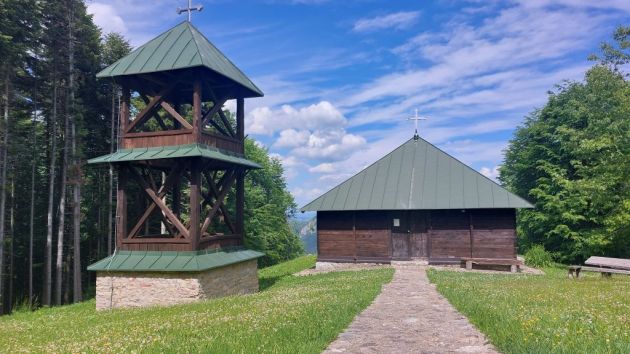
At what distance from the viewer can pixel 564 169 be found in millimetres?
30734

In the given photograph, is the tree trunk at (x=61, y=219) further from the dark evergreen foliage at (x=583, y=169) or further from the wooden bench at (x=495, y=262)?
the dark evergreen foliage at (x=583, y=169)

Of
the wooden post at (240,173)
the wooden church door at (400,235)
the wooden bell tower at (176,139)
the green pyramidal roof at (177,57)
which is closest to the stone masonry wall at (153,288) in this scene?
the wooden bell tower at (176,139)

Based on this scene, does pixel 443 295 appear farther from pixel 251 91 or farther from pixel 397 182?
pixel 397 182

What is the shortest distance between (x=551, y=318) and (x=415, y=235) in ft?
58.1

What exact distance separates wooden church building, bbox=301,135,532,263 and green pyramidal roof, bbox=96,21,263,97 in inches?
391

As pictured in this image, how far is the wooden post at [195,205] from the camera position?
15.9 metres

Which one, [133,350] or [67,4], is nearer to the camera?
[133,350]

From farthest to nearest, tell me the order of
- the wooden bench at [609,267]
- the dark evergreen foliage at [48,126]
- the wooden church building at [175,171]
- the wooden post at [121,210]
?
the dark evergreen foliage at [48,126]
the wooden post at [121,210]
the wooden bench at [609,267]
the wooden church building at [175,171]

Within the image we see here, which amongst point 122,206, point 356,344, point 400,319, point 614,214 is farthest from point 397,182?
point 356,344

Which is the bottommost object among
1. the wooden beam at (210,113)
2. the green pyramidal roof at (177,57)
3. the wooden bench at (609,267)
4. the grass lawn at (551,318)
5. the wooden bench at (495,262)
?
the wooden bench at (495,262)

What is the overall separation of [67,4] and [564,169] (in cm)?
3333

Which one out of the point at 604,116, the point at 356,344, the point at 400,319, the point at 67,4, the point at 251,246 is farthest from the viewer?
the point at 251,246

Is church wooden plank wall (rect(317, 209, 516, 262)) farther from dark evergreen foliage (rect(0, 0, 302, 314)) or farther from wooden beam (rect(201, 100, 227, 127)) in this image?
dark evergreen foliage (rect(0, 0, 302, 314))

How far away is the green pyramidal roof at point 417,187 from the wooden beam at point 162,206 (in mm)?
10765
